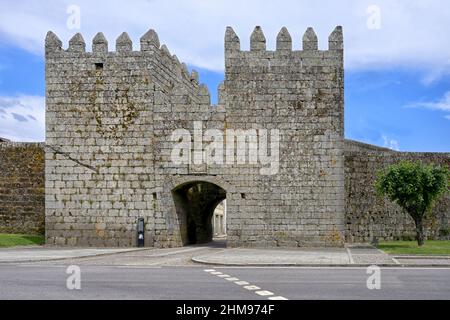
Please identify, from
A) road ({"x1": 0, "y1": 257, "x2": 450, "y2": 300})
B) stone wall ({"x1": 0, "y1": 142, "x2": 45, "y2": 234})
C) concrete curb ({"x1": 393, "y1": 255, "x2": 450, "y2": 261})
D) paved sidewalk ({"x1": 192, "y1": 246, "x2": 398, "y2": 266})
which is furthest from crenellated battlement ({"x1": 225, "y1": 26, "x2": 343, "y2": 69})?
road ({"x1": 0, "y1": 257, "x2": 450, "y2": 300})

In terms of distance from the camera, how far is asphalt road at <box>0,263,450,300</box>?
33.9 feet

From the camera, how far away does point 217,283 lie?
12281mm

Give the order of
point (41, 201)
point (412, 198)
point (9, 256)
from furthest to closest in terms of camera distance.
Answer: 1. point (41, 201)
2. point (412, 198)
3. point (9, 256)

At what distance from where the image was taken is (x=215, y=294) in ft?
34.3

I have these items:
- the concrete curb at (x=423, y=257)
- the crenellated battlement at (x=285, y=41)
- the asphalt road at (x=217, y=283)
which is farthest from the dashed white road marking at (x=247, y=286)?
the crenellated battlement at (x=285, y=41)

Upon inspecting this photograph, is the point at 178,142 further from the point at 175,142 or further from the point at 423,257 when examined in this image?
the point at 423,257

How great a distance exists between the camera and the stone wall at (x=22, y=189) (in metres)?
27.5

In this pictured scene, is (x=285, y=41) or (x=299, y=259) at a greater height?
(x=285, y=41)

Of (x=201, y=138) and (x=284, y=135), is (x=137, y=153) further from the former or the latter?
(x=284, y=135)

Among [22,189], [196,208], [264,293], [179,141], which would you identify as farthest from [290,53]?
[264,293]

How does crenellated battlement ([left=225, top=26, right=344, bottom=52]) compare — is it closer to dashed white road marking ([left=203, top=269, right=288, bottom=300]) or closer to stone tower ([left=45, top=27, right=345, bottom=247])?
stone tower ([left=45, top=27, right=345, bottom=247])

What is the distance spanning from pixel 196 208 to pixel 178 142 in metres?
5.23

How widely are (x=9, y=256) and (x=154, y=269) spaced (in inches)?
228
